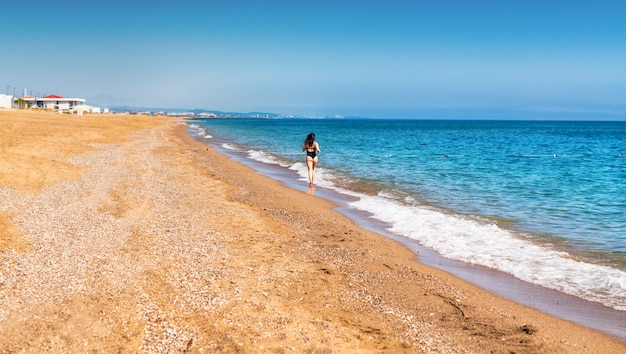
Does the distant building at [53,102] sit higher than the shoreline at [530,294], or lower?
higher

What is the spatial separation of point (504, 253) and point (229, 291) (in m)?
6.08

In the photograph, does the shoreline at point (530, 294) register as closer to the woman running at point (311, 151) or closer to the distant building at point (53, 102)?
the woman running at point (311, 151)

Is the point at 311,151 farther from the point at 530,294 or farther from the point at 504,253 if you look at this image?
the point at 530,294

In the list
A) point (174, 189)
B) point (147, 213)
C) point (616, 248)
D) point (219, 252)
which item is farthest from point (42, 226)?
point (616, 248)

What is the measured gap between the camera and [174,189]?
16.1m

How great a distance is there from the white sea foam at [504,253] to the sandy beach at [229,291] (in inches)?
49.7

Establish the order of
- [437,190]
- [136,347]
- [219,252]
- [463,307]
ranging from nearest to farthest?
[136,347] < [463,307] < [219,252] < [437,190]

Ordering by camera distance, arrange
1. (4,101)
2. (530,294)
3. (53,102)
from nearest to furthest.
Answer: (530,294) < (4,101) < (53,102)

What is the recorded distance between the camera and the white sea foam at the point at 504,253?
815 centimetres

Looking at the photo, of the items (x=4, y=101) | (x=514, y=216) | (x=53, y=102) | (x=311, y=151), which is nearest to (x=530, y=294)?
(x=514, y=216)

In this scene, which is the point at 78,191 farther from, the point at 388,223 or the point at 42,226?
the point at 388,223

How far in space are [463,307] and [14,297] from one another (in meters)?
6.17

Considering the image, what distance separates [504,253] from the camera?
10086 mm

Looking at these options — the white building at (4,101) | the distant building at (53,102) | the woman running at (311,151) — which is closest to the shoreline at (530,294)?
the woman running at (311,151)
